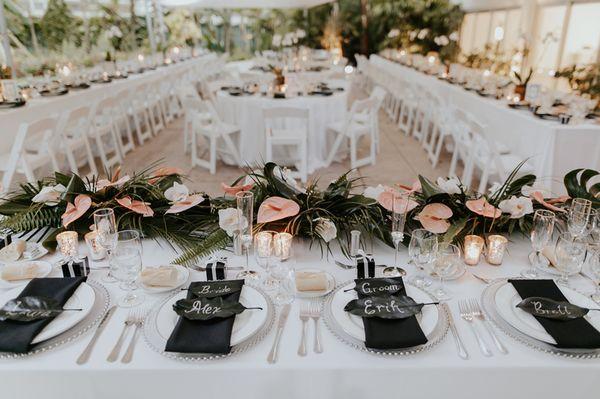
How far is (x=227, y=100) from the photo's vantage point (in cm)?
504

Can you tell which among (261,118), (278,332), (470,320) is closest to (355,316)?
(278,332)

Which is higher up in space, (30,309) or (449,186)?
(449,186)

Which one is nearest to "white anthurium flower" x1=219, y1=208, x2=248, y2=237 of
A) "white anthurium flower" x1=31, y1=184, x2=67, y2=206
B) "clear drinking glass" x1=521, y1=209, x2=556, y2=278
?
"white anthurium flower" x1=31, y1=184, x2=67, y2=206

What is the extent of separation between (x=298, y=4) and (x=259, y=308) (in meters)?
7.68

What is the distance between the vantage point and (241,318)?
1142 millimetres

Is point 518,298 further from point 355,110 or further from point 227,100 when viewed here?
point 227,100

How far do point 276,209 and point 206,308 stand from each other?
480 millimetres

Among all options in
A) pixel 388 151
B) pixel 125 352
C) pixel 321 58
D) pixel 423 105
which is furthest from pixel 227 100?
pixel 321 58

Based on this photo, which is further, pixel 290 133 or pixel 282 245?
pixel 290 133

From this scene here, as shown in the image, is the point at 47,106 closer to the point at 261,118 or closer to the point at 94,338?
the point at 261,118

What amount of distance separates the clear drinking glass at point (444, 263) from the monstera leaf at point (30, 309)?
1.05 m

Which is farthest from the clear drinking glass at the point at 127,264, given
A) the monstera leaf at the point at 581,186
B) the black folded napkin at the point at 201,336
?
the monstera leaf at the point at 581,186

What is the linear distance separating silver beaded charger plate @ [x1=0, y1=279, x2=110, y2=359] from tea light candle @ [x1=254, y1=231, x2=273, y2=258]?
1.49 ft

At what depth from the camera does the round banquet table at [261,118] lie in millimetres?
4793
